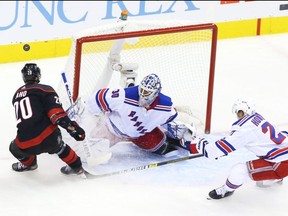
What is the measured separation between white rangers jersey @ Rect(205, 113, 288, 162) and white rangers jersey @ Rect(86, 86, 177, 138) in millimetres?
507

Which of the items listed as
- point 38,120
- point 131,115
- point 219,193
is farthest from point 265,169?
point 38,120

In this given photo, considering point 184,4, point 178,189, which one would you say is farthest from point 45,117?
point 184,4

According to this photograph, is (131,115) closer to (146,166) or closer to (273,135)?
(146,166)

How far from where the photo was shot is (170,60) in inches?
236

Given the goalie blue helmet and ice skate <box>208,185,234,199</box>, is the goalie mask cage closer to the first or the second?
the goalie blue helmet

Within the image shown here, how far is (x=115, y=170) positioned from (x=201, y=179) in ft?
1.68

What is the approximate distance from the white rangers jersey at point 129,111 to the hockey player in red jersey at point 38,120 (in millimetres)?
253

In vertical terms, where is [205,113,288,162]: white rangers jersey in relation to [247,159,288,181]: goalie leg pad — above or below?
above

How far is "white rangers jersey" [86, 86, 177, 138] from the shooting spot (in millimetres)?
5152

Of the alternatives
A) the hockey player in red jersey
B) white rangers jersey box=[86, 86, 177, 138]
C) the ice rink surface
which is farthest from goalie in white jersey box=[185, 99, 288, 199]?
the hockey player in red jersey

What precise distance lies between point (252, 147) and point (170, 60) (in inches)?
51.2

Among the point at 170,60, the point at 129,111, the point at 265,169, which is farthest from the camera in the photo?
the point at 170,60

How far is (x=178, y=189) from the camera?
5133 millimetres

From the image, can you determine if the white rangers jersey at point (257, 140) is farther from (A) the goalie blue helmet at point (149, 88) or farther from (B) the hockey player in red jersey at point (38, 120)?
(B) the hockey player in red jersey at point (38, 120)
